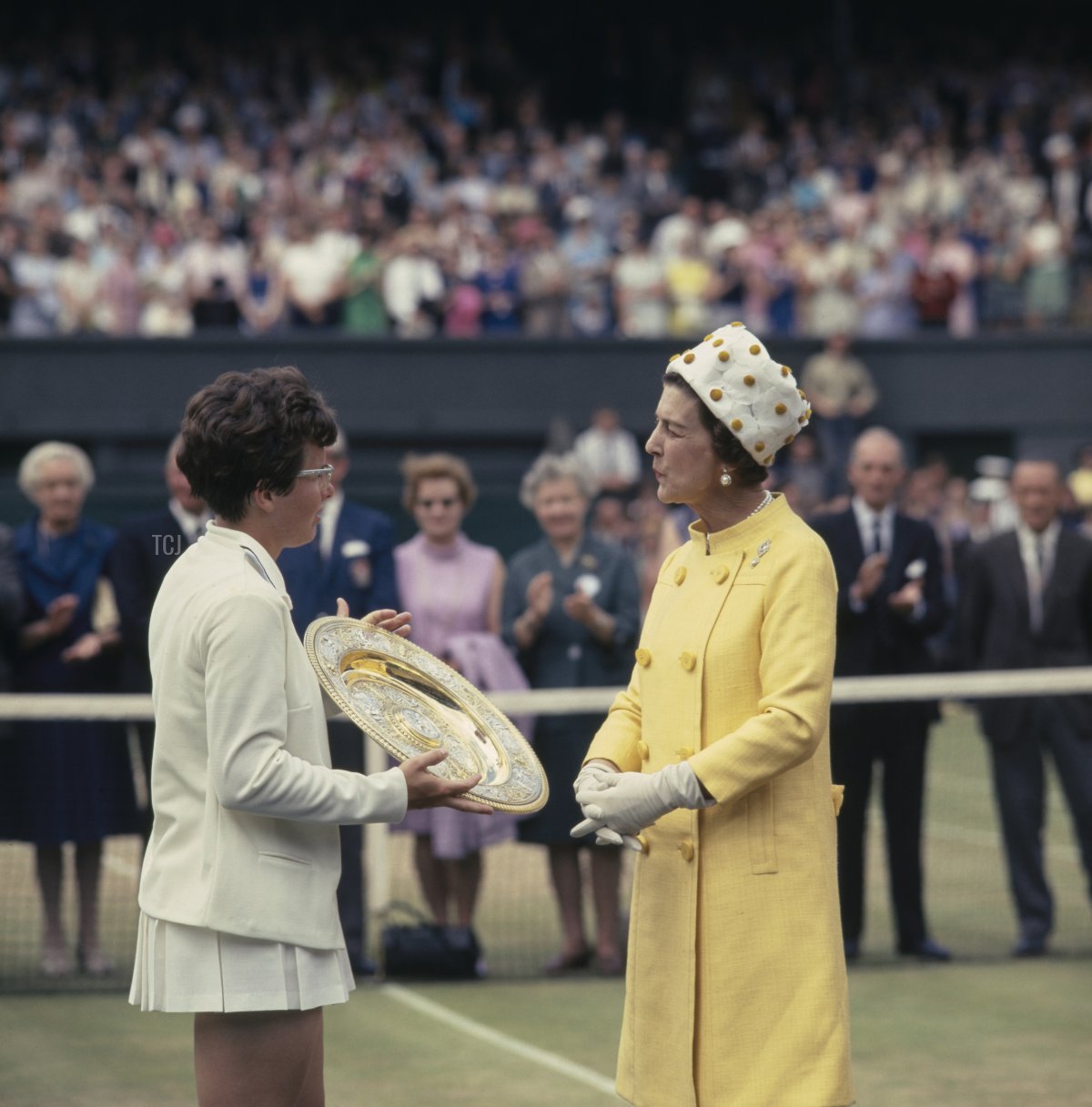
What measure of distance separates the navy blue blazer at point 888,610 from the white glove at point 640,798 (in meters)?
4.40

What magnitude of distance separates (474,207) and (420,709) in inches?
695

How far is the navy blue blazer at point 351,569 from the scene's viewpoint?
24.6 ft

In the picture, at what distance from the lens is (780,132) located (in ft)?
82.9

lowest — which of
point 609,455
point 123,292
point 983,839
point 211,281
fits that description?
point 983,839

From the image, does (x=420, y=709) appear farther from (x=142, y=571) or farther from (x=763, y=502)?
(x=142, y=571)

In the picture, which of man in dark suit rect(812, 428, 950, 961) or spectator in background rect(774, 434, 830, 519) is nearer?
man in dark suit rect(812, 428, 950, 961)

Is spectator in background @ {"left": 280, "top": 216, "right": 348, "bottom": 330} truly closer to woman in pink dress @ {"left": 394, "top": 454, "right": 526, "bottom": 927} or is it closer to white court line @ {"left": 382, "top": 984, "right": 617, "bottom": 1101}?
woman in pink dress @ {"left": 394, "top": 454, "right": 526, "bottom": 927}

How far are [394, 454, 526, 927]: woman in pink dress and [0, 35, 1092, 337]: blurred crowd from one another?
11001 millimetres

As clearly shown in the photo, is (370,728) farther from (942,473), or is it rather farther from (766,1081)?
(942,473)

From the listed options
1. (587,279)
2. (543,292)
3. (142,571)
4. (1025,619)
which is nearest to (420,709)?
(142,571)

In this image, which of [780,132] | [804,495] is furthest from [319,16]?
[804,495]

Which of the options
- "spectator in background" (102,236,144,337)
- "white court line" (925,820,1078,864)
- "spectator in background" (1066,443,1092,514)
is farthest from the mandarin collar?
"spectator in background" (102,236,144,337)

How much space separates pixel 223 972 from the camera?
3229 millimetres

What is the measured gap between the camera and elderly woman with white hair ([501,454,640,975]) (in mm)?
7590
